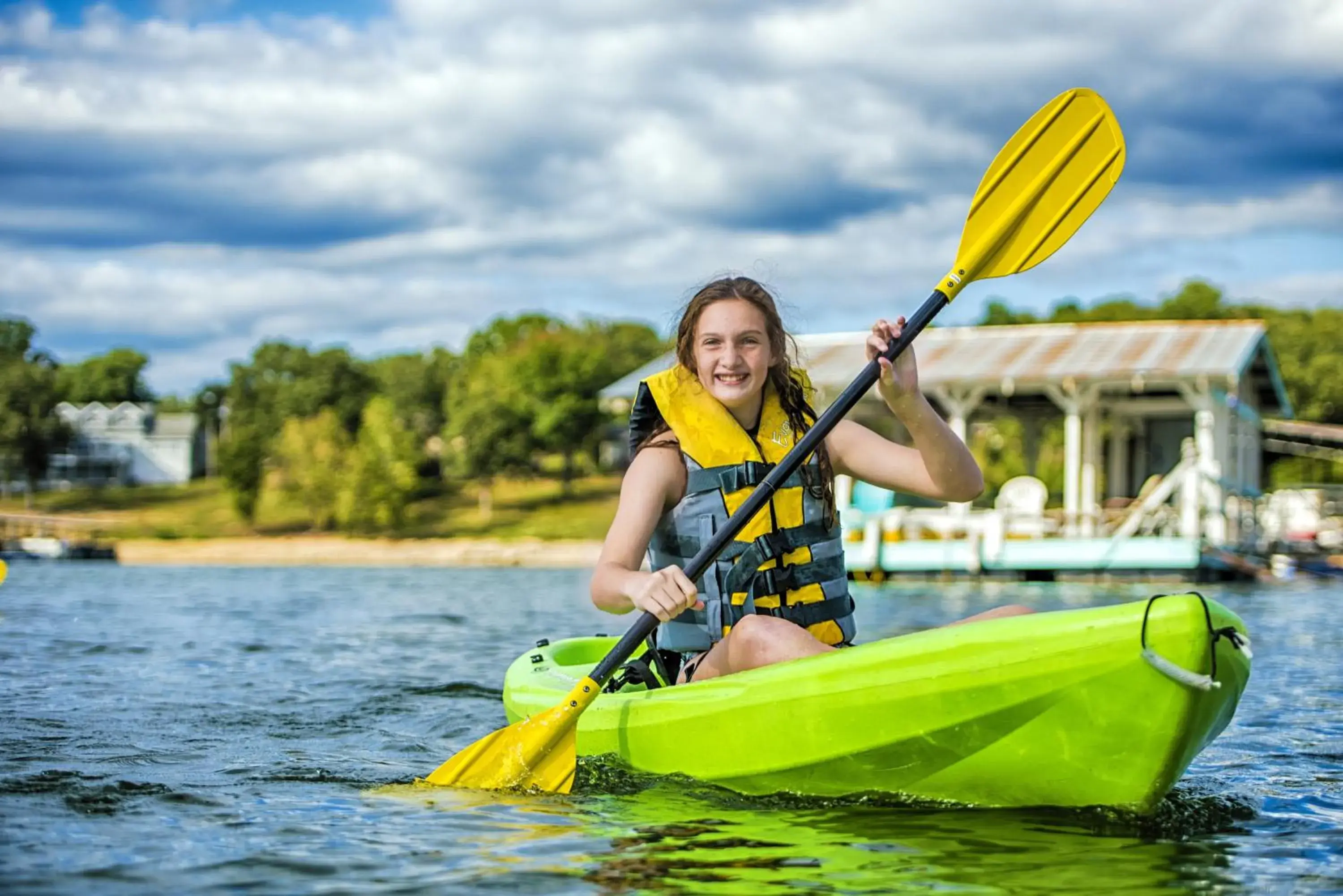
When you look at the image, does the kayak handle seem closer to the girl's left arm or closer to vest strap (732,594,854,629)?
the girl's left arm

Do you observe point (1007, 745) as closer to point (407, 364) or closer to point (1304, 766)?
point (1304, 766)

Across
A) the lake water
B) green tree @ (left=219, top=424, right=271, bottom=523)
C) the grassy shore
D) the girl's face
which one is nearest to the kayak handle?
the lake water

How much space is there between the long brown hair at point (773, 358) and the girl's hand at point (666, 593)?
1.71 feet

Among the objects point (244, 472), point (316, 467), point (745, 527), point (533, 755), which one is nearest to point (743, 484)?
point (745, 527)

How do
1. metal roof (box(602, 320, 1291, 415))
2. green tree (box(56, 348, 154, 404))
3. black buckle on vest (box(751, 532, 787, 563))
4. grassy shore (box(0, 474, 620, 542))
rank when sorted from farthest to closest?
green tree (box(56, 348, 154, 404)) → grassy shore (box(0, 474, 620, 542)) → metal roof (box(602, 320, 1291, 415)) → black buckle on vest (box(751, 532, 787, 563))

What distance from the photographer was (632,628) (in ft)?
11.7

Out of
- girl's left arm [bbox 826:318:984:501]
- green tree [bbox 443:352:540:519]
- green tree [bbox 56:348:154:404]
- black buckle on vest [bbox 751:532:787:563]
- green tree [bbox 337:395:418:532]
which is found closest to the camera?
girl's left arm [bbox 826:318:984:501]

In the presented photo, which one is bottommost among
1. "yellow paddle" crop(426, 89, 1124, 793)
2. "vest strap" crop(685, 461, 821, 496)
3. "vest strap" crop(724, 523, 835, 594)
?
"vest strap" crop(724, 523, 835, 594)

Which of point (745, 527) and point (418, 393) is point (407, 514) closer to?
point (418, 393)

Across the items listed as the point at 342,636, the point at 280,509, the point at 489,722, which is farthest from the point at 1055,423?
the point at 489,722

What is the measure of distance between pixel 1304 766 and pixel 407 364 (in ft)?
170

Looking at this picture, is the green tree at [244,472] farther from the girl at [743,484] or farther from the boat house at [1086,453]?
the girl at [743,484]

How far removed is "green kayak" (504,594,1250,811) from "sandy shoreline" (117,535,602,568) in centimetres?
2647

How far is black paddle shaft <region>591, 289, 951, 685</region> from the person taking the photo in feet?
11.4
